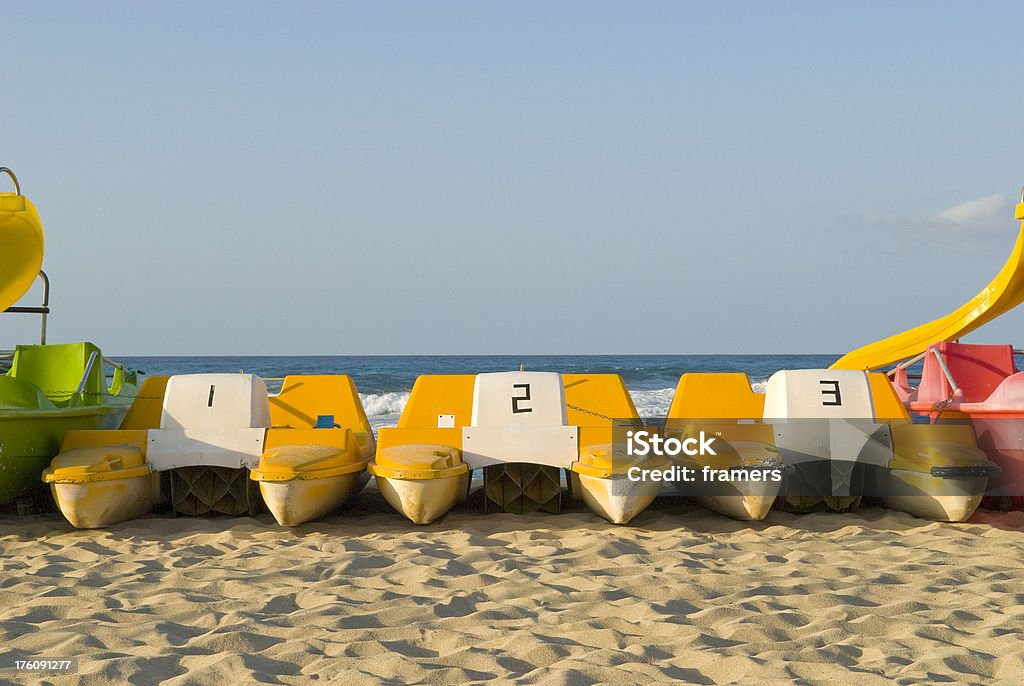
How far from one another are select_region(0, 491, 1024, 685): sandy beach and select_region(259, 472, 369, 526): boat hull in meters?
0.14

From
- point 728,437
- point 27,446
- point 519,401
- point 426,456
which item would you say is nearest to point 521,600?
point 426,456

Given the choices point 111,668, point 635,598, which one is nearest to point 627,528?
point 635,598

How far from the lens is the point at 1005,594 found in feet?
16.2

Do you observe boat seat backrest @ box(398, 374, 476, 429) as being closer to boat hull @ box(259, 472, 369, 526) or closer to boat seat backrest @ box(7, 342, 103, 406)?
boat hull @ box(259, 472, 369, 526)

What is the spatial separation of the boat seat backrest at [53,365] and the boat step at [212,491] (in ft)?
5.33

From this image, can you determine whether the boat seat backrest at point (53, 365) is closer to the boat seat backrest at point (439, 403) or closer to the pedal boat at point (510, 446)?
the boat seat backrest at point (439, 403)

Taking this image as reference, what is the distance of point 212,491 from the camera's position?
7.21 m

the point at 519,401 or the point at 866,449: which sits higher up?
the point at 519,401

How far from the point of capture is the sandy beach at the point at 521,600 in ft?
12.5

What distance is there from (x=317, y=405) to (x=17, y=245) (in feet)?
9.41

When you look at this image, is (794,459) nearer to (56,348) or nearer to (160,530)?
(160,530)

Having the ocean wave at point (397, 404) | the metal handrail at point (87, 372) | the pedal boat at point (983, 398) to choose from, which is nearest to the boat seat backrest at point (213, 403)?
the metal handrail at point (87, 372)

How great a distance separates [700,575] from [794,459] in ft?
6.50

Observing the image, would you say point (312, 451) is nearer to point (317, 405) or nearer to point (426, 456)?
point (426, 456)
